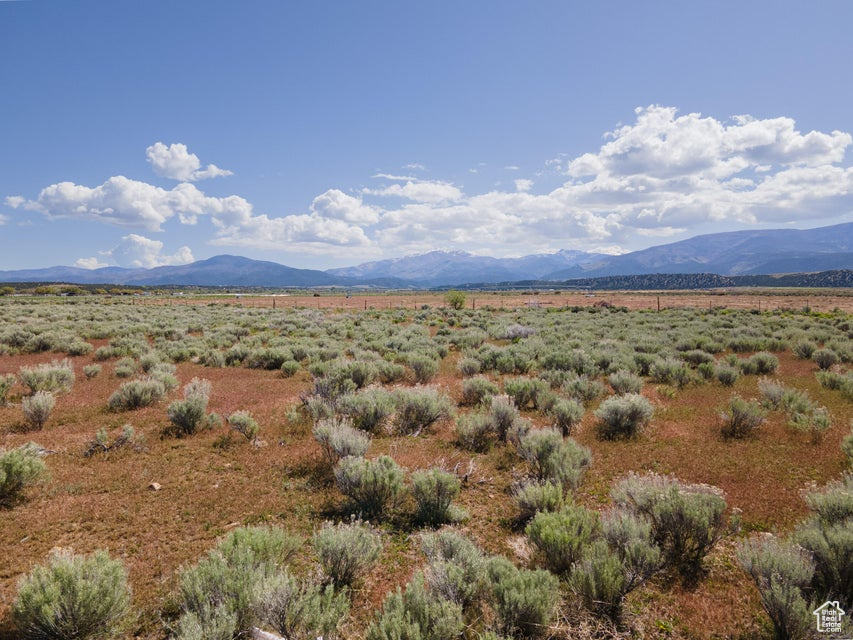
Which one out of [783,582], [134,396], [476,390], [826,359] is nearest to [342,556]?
[783,582]

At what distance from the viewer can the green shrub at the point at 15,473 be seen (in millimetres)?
6016

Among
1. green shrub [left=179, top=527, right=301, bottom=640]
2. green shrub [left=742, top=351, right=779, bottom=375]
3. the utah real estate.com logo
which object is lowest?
green shrub [left=742, top=351, right=779, bottom=375]

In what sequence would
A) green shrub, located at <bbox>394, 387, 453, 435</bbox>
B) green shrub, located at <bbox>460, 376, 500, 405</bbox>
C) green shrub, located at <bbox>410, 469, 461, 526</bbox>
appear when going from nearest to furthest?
green shrub, located at <bbox>410, 469, 461, 526</bbox> → green shrub, located at <bbox>394, 387, 453, 435</bbox> → green shrub, located at <bbox>460, 376, 500, 405</bbox>

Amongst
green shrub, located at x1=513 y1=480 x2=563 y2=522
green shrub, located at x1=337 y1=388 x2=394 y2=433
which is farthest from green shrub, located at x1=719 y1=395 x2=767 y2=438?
green shrub, located at x1=337 y1=388 x2=394 y2=433

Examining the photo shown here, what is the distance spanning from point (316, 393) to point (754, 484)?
9.90 metres

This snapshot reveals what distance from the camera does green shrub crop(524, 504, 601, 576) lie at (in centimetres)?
454

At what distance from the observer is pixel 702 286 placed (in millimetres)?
184875

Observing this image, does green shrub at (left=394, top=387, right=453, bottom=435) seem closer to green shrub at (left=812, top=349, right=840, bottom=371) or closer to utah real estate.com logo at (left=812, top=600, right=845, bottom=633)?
utah real estate.com logo at (left=812, top=600, right=845, bottom=633)

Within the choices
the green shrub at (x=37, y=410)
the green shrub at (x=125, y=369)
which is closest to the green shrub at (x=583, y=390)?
the green shrub at (x=37, y=410)

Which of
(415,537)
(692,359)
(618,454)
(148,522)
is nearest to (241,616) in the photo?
(415,537)

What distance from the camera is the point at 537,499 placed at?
18.6 ft

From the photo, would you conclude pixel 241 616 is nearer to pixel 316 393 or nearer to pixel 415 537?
pixel 415 537

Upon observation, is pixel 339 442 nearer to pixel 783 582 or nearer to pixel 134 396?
pixel 783 582

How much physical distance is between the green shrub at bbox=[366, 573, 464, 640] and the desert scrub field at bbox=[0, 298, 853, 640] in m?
0.02
